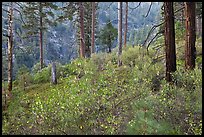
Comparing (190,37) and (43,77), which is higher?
(190,37)

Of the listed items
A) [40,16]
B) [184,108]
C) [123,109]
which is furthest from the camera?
[40,16]

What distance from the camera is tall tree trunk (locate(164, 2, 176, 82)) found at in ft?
26.3

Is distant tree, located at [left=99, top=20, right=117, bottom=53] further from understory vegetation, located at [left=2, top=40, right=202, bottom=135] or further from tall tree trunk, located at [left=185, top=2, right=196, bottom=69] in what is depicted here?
tall tree trunk, located at [left=185, top=2, right=196, bottom=69]

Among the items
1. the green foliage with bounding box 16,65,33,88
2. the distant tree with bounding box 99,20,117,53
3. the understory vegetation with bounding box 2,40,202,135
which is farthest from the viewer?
the distant tree with bounding box 99,20,117,53

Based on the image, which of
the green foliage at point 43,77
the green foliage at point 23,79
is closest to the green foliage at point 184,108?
the green foliage at point 23,79

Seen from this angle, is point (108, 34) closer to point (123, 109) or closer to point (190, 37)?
point (190, 37)

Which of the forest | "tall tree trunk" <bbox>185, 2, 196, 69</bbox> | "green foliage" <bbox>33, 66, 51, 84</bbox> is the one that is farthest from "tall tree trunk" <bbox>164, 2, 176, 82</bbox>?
"green foliage" <bbox>33, 66, 51, 84</bbox>

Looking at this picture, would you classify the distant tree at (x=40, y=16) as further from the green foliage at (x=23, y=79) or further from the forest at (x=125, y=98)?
the forest at (x=125, y=98)

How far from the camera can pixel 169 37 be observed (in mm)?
8164

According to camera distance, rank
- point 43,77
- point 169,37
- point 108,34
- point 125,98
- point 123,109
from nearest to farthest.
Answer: point 123,109
point 125,98
point 169,37
point 43,77
point 108,34

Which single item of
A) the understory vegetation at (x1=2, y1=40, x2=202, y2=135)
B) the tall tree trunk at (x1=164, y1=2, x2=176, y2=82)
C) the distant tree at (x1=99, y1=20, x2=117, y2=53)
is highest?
the distant tree at (x1=99, y1=20, x2=117, y2=53)

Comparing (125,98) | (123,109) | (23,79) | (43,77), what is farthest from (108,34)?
(123,109)

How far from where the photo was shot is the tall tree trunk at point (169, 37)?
8.03 m

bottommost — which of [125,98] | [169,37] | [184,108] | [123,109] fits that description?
[123,109]
